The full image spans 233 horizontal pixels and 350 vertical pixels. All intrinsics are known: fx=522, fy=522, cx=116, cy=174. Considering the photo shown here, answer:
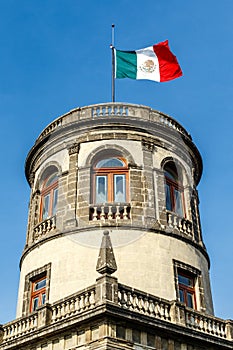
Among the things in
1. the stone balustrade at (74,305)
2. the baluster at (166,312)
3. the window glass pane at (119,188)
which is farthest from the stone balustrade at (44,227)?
the baluster at (166,312)

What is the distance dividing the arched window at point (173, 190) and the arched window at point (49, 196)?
4.93 meters

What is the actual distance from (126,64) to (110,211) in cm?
857

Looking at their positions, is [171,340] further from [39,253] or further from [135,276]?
[39,253]

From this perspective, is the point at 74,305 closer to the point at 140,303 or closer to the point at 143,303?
the point at 140,303

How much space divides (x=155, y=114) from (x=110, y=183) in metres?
4.57

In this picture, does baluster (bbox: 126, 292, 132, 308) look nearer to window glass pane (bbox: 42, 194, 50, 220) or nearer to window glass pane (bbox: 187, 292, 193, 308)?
window glass pane (bbox: 187, 292, 193, 308)

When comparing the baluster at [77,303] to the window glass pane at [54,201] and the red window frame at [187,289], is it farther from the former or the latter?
the window glass pane at [54,201]

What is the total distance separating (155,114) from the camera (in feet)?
80.4

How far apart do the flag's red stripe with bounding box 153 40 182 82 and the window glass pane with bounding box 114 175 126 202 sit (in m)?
5.95

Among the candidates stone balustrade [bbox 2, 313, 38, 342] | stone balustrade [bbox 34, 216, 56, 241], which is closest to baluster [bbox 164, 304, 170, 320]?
stone balustrade [bbox 2, 313, 38, 342]

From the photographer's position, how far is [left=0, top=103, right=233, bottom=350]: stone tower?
16609mm

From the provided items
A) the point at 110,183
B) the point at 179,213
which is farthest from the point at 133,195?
the point at 179,213

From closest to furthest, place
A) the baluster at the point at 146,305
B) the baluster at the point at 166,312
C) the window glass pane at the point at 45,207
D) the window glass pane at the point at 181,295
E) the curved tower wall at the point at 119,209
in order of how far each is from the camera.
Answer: the baluster at the point at 146,305 → the baluster at the point at 166,312 → the curved tower wall at the point at 119,209 → the window glass pane at the point at 181,295 → the window glass pane at the point at 45,207

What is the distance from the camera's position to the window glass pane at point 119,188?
21656 mm
